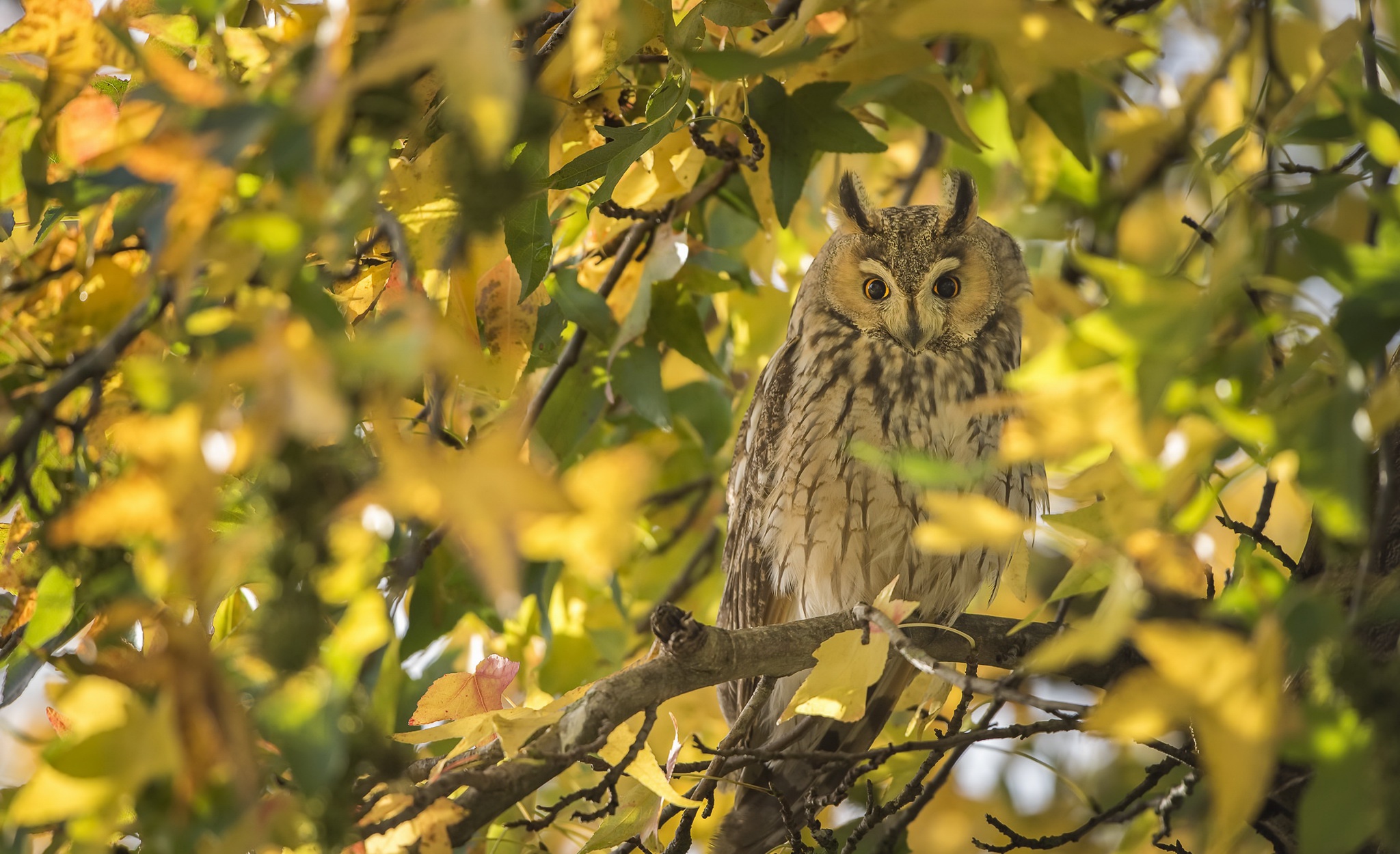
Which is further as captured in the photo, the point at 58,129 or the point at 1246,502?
the point at 1246,502

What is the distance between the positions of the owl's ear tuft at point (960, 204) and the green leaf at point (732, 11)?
988mm

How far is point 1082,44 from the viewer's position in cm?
82

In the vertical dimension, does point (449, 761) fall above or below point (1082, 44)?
below

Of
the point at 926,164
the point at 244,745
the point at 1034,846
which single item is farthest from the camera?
the point at 926,164

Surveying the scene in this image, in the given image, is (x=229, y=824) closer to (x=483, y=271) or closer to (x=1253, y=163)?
(x=483, y=271)

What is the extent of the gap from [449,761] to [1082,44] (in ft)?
3.08

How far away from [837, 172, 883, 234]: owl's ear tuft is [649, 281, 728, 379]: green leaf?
1.68 feet

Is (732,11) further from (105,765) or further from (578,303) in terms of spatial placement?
(105,765)

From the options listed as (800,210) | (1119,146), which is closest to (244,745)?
(800,210)

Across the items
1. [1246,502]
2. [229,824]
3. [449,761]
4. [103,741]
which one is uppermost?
[103,741]

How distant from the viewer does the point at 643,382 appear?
1.66 metres

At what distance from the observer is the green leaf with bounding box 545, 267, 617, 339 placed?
5.12ft

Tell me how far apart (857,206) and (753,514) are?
629 millimetres

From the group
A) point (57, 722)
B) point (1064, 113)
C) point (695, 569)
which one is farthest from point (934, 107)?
point (695, 569)
